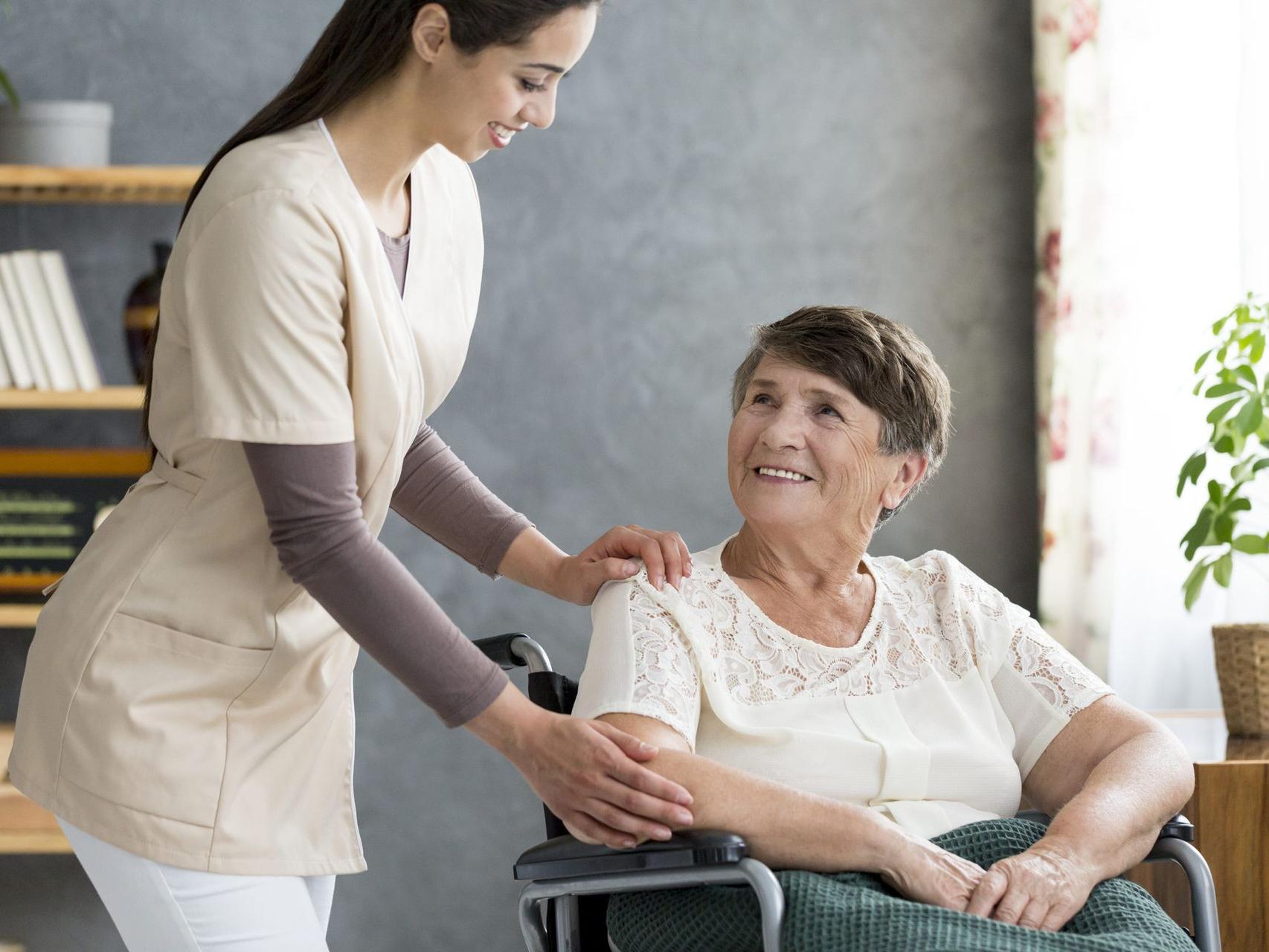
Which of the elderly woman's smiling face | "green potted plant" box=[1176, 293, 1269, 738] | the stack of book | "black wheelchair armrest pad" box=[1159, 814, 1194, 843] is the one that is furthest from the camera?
the stack of book

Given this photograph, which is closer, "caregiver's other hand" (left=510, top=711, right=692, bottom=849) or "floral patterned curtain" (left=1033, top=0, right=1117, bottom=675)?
"caregiver's other hand" (left=510, top=711, right=692, bottom=849)

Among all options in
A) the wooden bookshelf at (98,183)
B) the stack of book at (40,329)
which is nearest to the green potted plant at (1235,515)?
the wooden bookshelf at (98,183)

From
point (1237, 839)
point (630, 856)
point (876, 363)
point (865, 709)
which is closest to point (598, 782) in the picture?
point (630, 856)

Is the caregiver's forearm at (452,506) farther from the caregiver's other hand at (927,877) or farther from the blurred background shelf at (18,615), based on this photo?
the blurred background shelf at (18,615)

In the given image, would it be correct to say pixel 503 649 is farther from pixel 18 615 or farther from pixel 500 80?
pixel 18 615

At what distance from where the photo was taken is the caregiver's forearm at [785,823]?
4.57 feet

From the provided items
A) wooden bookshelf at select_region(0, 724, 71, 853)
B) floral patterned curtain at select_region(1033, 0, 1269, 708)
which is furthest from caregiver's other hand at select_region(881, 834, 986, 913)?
wooden bookshelf at select_region(0, 724, 71, 853)

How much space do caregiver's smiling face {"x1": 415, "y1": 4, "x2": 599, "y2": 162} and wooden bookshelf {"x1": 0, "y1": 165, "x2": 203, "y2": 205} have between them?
134 centimetres

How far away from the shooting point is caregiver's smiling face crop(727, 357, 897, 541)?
5.57ft

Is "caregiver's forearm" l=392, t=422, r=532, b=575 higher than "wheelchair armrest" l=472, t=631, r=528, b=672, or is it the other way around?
"caregiver's forearm" l=392, t=422, r=532, b=575

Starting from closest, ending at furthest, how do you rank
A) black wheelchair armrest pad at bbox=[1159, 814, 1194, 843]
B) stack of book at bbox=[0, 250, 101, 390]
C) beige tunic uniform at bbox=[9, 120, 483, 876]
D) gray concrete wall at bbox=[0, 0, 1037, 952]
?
beige tunic uniform at bbox=[9, 120, 483, 876]
black wheelchair armrest pad at bbox=[1159, 814, 1194, 843]
stack of book at bbox=[0, 250, 101, 390]
gray concrete wall at bbox=[0, 0, 1037, 952]

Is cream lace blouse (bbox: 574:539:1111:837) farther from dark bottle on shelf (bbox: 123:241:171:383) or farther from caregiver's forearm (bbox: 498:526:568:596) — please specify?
dark bottle on shelf (bbox: 123:241:171:383)

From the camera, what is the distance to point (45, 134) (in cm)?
251

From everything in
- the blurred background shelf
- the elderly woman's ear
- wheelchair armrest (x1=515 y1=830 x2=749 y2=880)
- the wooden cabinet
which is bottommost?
the wooden cabinet
